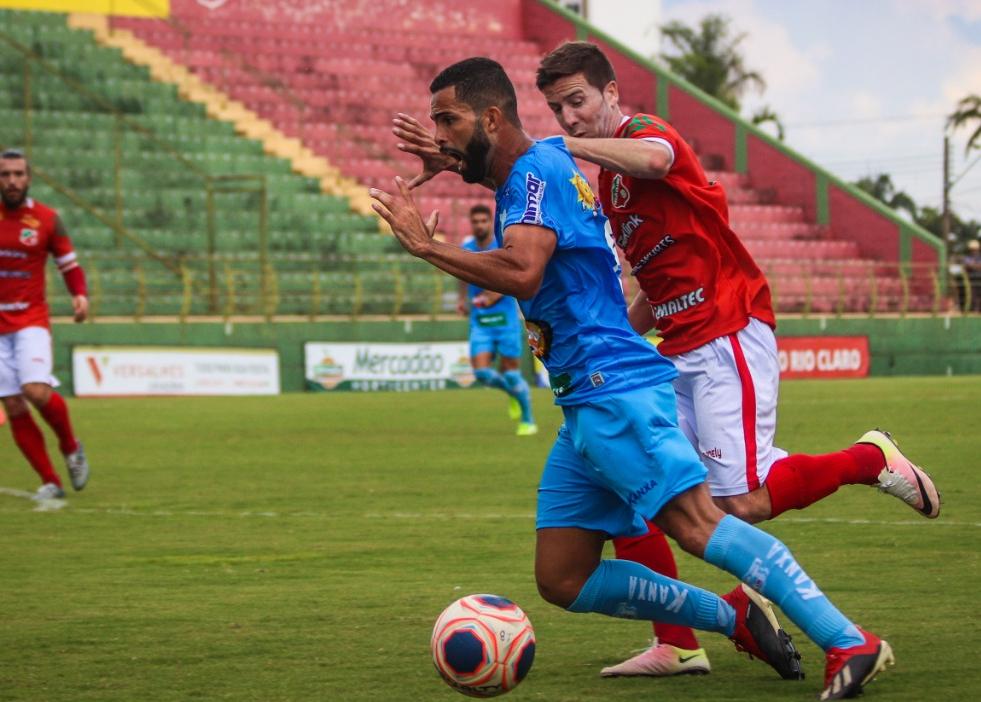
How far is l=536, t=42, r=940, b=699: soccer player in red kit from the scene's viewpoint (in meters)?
5.59

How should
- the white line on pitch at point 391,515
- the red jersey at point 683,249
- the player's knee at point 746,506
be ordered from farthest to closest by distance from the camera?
the white line on pitch at point 391,515, the red jersey at point 683,249, the player's knee at point 746,506

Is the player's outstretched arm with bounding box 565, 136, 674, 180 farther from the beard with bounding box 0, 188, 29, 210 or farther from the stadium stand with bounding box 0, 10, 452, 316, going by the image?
the stadium stand with bounding box 0, 10, 452, 316

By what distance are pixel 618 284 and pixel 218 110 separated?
99.1ft

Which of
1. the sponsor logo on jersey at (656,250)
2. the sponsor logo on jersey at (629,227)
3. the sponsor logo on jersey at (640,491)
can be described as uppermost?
the sponsor logo on jersey at (629,227)

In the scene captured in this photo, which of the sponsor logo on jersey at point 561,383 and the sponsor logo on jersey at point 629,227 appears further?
the sponsor logo on jersey at point 629,227

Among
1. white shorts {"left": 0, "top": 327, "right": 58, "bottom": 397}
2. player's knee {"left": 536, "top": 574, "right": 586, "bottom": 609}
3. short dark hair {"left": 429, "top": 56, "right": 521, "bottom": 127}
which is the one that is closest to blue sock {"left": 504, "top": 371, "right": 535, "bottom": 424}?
white shorts {"left": 0, "top": 327, "right": 58, "bottom": 397}

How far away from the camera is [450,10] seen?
4228 cm

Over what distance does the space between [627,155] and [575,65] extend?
19.5 inches

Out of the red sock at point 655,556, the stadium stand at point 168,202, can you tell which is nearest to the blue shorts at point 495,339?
the stadium stand at point 168,202

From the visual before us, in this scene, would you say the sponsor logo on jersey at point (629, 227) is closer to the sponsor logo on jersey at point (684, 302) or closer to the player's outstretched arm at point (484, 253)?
the sponsor logo on jersey at point (684, 302)

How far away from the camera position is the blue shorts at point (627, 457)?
4.80m

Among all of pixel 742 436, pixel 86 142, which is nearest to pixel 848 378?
pixel 86 142

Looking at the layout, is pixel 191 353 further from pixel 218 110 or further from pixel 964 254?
pixel 964 254

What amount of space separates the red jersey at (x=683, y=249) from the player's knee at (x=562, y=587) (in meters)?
1.08
